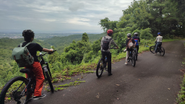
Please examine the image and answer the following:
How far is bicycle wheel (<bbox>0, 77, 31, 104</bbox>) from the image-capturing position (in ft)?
7.03

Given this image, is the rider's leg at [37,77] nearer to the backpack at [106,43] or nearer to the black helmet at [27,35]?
the black helmet at [27,35]

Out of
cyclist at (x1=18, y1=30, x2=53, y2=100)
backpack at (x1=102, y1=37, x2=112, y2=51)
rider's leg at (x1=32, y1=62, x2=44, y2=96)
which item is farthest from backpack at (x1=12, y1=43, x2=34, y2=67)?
backpack at (x1=102, y1=37, x2=112, y2=51)

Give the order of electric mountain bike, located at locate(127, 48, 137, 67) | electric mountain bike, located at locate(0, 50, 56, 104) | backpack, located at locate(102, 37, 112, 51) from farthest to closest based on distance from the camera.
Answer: electric mountain bike, located at locate(127, 48, 137, 67) → backpack, located at locate(102, 37, 112, 51) → electric mountain bike, located at locate(0, 50, 56, 104)

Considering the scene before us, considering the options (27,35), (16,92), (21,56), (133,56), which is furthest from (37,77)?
(133,56)

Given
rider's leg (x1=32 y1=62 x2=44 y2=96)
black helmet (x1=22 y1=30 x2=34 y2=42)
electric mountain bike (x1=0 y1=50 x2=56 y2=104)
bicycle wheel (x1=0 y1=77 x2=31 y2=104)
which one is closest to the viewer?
bicycle wheel (x1=0 y1=77 x2=31 y2=104)

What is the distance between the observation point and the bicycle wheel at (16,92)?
2.14 meters

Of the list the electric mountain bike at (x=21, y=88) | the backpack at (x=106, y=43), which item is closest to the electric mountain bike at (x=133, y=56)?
the backpack at (x=106, y=43)

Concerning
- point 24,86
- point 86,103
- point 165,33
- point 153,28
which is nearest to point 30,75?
point 24,86

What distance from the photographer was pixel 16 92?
241 centimetres

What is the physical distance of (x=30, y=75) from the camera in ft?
8.98

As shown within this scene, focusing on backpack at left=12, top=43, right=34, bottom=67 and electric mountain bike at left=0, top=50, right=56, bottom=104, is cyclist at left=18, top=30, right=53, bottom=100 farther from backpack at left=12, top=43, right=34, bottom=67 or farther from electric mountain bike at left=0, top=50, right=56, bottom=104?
backpack at left=12, top=43, right=34, bottom=67

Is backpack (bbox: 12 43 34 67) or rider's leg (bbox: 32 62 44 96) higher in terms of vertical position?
backpack (bbox: 12 43 34 67)

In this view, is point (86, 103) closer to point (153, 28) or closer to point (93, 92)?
point (93, 92)

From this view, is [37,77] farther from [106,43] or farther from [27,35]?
[106,43]
